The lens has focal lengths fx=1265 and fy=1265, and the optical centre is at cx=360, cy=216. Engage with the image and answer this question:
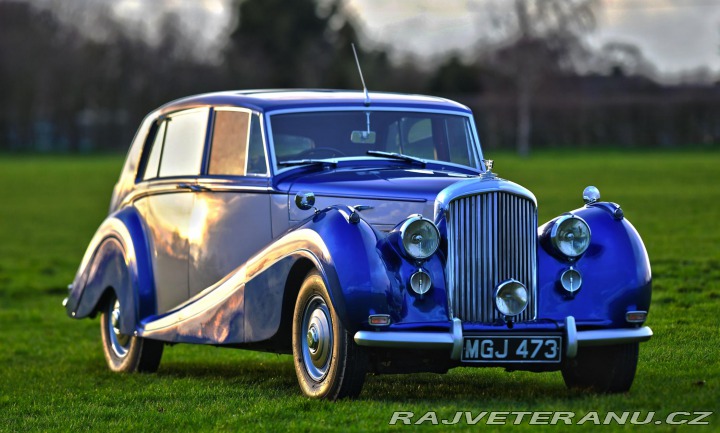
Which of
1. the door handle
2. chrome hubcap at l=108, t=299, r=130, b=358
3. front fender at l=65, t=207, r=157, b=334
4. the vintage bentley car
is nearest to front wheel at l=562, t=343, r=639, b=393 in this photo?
the vintage bentley car

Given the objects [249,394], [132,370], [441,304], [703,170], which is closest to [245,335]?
[249,394]

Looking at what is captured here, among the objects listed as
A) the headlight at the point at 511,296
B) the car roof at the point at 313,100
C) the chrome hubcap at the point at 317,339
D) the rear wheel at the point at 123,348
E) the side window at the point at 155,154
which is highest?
the car roof at the point at 313,100

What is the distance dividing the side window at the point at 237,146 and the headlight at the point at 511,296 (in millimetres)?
2136

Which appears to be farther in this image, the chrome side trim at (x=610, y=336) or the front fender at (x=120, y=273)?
the front fender at (x=120, y=273)

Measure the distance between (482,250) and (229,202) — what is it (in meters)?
2.30

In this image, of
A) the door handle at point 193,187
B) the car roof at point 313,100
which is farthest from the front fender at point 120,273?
the car roof at point 313,100

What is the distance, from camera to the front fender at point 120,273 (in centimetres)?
970

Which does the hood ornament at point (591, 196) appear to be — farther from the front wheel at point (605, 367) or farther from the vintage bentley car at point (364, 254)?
the front wheel at point (605, 367)

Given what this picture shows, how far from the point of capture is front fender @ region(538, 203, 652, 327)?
7.24 metres

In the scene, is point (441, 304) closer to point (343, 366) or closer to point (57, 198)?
point (343, 366)

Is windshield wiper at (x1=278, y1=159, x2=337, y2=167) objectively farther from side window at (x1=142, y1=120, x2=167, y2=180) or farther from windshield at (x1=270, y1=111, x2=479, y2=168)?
side window at (x1=142, y1=120, x2=167, y2=180)

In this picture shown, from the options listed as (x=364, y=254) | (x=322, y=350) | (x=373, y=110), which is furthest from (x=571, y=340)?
(x=373, y=110)

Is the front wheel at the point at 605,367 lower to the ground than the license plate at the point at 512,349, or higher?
lower

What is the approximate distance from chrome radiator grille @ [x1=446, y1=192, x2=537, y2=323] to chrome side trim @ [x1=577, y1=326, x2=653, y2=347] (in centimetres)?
37
